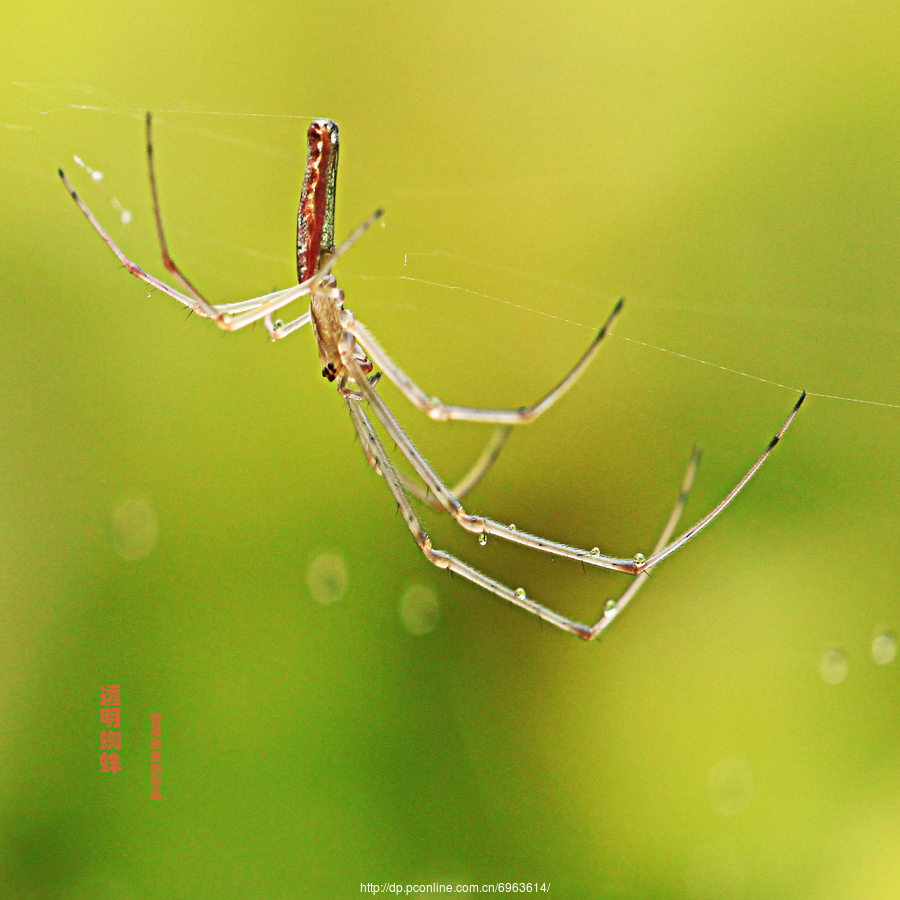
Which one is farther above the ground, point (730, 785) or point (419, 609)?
point (419, 609)

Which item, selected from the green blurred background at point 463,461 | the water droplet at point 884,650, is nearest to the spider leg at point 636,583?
the green blurred background at point 463,461

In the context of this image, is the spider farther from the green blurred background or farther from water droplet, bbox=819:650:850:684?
water droplet, bbox=819:650:850:684

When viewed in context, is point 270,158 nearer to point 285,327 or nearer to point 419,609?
point 285,327

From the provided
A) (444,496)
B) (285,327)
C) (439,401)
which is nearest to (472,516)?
(444,496)

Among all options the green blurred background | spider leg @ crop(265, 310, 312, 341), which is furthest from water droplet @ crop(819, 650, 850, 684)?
spider leg @ crop(265, 310, 312, 341)

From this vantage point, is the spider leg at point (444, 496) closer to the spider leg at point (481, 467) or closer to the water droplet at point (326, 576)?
the spider leg at point (481, 467)

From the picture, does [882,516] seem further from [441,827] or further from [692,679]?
[441,827]
